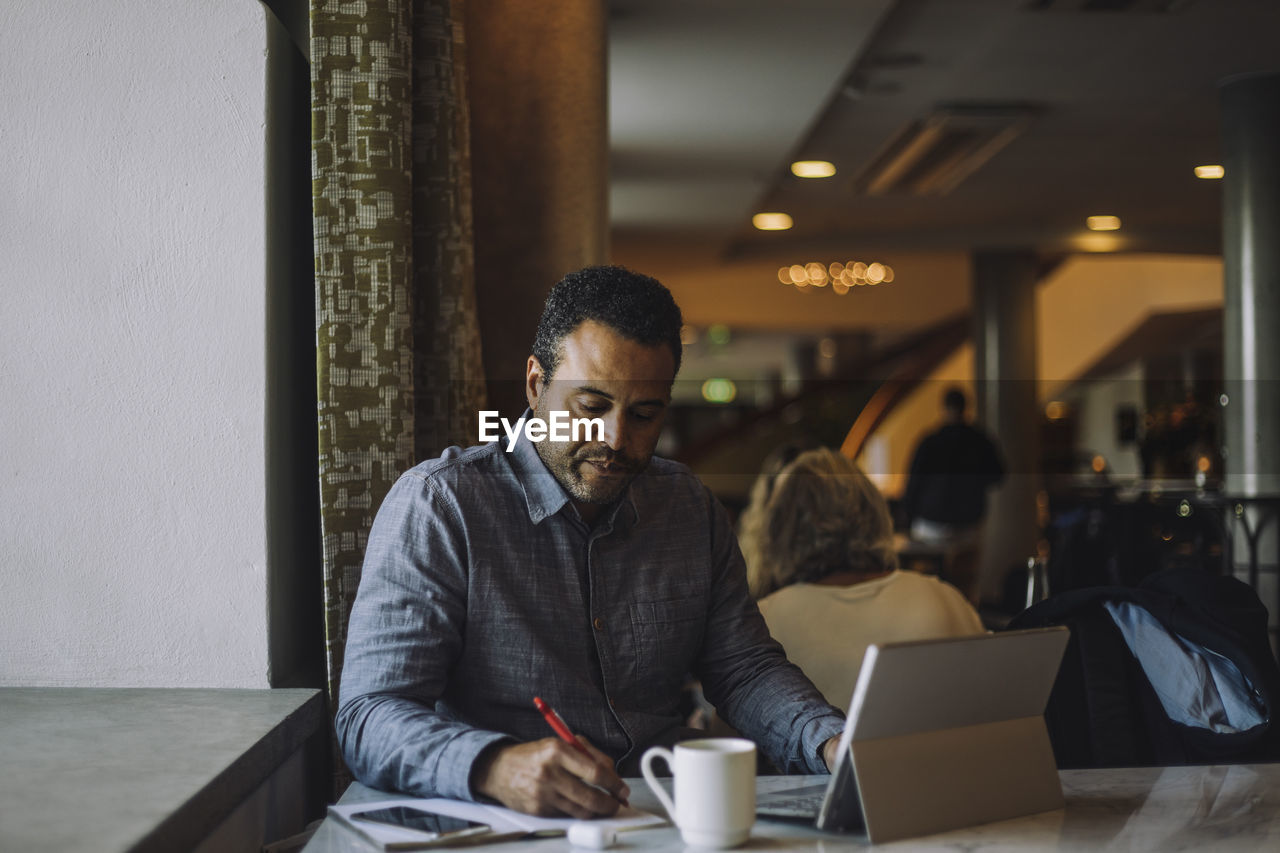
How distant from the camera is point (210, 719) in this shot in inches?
65.8

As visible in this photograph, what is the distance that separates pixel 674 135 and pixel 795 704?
4710 millimetres

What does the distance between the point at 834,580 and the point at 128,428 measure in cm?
145

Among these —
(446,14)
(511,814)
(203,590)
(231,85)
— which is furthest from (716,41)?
(511,814)

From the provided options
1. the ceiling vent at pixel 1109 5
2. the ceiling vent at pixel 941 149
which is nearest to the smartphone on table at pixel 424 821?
the ceiling vent at pixel 1109 5

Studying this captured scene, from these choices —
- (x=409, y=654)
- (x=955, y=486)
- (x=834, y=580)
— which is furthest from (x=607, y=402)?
(x=955, y=486)

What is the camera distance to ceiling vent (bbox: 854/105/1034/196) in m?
5.87

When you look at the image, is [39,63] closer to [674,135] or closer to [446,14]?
[446,14]

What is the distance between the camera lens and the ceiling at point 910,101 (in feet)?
14.7

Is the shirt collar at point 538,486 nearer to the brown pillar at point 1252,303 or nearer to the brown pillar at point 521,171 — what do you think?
the brown pillar at point 521,171

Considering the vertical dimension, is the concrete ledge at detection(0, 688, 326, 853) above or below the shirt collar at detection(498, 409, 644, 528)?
below

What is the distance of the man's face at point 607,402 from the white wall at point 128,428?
506 millimetres

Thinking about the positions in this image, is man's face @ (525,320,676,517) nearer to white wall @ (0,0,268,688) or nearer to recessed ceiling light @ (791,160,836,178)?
white wall @ (0,0,268,688)

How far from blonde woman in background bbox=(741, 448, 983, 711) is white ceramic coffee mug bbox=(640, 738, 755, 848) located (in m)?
1.25

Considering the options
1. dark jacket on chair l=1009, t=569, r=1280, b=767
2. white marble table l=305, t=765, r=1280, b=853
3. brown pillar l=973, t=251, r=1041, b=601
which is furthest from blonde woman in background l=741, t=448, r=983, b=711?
brown pillar l=973, t=251, r=1041, b=601
